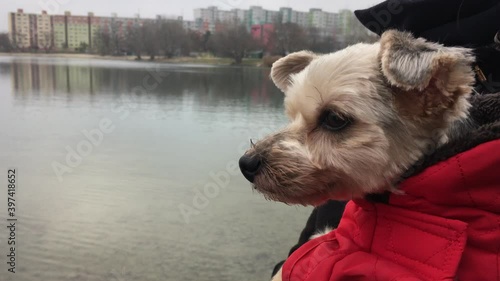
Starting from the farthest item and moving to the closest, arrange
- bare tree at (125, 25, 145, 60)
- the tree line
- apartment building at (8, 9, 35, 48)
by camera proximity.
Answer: bare tree at (125, 25, 145, 60)
the tree line
apartment building at (8, 9, 35, 48)

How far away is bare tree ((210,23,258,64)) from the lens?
2274 inches

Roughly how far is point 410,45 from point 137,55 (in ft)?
211

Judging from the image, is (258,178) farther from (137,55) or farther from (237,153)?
(137,55)

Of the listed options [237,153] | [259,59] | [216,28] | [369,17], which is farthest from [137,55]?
[369,17]

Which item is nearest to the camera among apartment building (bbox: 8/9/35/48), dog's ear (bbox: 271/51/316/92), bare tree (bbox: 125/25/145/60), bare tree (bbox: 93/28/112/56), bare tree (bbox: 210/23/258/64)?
dog's ear (bbox: 271/51/316/92)

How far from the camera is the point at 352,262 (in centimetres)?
168

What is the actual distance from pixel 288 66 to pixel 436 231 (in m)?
1.20

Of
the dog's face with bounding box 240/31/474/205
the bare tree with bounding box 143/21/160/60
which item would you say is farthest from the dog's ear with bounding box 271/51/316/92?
the bare tree with bounding box 143/21/160/60

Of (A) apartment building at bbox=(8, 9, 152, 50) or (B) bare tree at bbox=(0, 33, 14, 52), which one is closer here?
(A) apartment building at bbox=(8, 9, 152, 50)

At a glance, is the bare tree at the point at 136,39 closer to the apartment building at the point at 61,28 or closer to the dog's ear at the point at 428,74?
the apartment building at the point at 61,28

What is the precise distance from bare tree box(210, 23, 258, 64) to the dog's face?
2218 inches

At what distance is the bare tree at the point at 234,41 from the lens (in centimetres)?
5775

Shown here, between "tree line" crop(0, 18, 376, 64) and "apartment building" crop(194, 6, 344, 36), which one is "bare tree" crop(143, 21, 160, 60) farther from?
"apartment building" crop(194, 6, 344, 36)

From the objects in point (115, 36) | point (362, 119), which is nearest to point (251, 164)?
point (362, 119)
